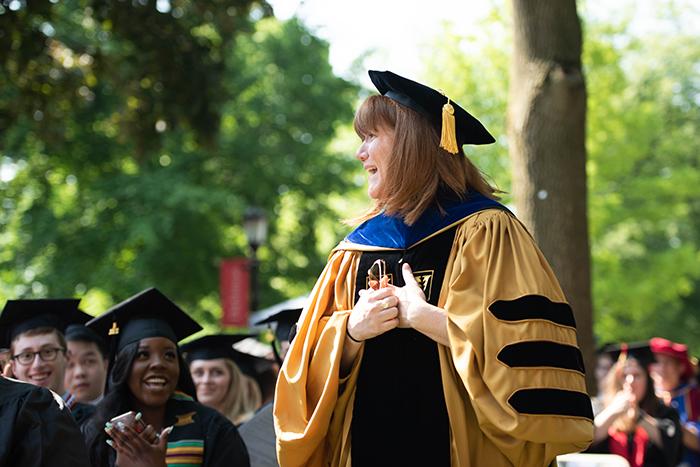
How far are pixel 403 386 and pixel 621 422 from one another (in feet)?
15.2

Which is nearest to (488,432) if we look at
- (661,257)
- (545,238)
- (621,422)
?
(545,238)

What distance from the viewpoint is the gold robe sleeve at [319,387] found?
3.84 meters

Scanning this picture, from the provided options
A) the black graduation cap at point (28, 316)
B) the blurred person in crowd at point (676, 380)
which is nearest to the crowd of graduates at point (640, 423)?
the blurred person in crowd at point (676, 380)

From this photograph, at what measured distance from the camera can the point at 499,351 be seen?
355 cm

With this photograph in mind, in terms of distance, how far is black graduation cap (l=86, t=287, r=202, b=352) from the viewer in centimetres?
538

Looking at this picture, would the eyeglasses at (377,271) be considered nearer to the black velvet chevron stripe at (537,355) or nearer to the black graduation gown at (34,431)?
the black velvet chevron stripe at (537,355)

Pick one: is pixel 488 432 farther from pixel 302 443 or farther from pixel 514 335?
pixel 302 443

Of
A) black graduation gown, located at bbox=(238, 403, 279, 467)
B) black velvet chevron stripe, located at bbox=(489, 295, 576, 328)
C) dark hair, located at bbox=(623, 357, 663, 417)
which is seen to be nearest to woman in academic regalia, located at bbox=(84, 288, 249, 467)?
black graduation gown, located at bbox=(238, 403, 279, 467)

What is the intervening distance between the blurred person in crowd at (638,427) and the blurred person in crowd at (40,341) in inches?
161

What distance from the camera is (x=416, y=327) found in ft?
12.2

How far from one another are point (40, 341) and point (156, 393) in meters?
0.85

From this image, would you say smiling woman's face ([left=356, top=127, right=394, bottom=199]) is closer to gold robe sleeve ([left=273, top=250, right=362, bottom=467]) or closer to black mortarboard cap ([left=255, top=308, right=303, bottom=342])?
gold robe sleeve ([left=273, top=250, right=362, bottom=467])

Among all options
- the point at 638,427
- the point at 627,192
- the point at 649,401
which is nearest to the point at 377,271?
the point at 638,427

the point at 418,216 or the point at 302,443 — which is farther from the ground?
the point at 418,216
